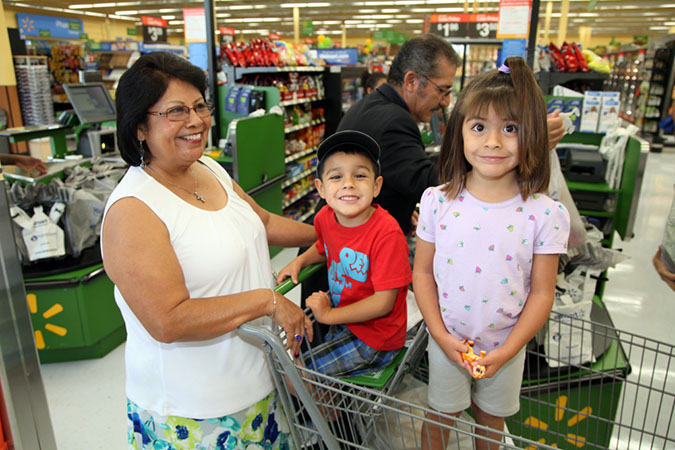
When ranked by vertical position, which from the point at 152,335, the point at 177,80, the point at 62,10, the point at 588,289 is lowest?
the point at 588,289

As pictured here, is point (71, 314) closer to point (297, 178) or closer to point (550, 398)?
point (550, 398)

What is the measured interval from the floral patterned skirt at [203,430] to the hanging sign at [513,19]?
14.3ft

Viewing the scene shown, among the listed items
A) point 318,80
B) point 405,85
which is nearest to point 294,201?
point 318,80

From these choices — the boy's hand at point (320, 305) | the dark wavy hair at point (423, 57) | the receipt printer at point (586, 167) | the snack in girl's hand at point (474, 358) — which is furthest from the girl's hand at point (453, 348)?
the receipt printer at point (586, 167)

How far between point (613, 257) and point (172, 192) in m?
1.95

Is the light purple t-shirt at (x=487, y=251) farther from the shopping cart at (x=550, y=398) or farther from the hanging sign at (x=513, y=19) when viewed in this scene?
the hanging sign at (x=513, y=19)

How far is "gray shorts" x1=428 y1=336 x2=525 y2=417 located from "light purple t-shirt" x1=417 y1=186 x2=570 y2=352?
0.12m

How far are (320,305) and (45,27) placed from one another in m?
17.4

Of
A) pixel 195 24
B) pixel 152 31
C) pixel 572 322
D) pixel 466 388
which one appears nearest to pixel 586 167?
pixel 572 322

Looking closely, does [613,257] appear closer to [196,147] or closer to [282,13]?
[196,147]

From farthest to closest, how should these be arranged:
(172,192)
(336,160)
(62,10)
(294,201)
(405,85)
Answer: (62,10)
(294,201)
(405,85)
(336,160)
(172,192)

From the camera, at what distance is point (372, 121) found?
2.04 m

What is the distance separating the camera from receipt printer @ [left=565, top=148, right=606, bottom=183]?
402 centimetres

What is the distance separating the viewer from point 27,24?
14391 millimetres
